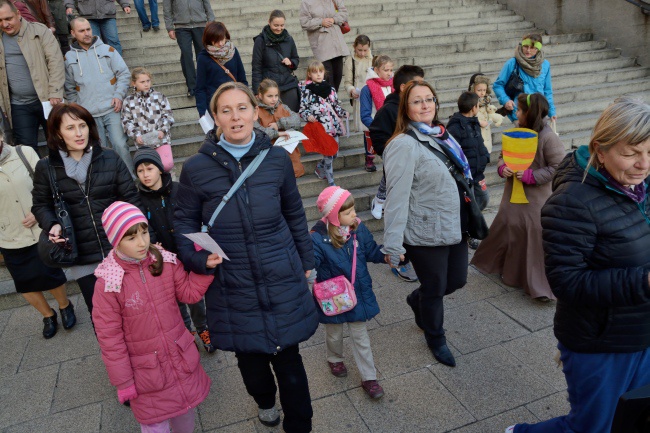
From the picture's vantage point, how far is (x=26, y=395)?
3.51 metres

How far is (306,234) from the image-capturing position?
2.73 m

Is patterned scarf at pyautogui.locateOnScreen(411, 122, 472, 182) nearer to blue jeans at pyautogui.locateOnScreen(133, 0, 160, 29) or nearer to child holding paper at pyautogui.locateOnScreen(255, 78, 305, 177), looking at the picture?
child holding paper at pyautogui.locateOnScreen(255, 78, 305, 177)

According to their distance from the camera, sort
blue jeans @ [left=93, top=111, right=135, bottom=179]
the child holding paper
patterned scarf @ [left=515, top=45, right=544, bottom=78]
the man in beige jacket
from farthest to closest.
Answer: patterned scarf @ [left=515, top=45, right=544, bottom=78]
blue jeans @ [left=93, top=111, right=135, bottom=179]
the child holding paper
the man in beige jacket

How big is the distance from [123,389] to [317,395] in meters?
1.34

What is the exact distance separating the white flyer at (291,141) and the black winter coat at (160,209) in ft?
4.40

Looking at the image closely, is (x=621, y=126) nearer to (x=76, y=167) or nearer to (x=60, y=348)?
(x=76, y=167)

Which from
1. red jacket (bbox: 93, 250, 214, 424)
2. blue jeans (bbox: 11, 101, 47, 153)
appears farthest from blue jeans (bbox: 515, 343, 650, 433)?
blue jeans (bbox: 11, 101, 47, 153)

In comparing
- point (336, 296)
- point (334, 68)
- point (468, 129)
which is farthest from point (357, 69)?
point (336, 296)

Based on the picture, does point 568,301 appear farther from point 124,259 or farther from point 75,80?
point 75,80

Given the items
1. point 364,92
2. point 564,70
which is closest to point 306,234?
point 364,92

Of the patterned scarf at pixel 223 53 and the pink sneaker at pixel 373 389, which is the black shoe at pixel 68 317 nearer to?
the pink sneaker at pixel 373 389

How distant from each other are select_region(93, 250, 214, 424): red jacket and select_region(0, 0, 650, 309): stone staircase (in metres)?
3.75

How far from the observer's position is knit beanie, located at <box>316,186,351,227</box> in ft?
9.87

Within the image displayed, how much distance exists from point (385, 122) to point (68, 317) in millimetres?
3433
